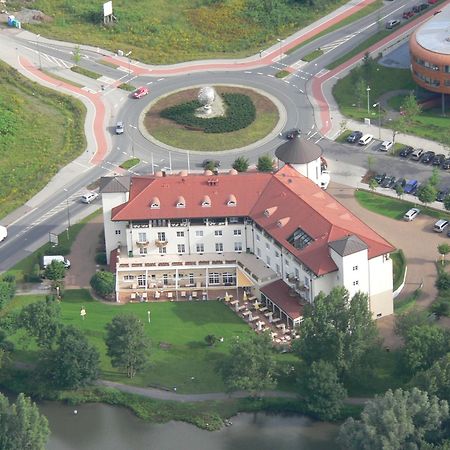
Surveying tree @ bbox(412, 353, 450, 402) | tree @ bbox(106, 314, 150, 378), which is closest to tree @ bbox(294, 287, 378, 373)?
tree @ bbox(412, 353, 450, 402)

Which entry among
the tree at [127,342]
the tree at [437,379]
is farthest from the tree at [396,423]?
the tree at [127,342]

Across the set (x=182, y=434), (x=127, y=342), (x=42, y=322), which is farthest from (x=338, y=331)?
(x=42, y=322)

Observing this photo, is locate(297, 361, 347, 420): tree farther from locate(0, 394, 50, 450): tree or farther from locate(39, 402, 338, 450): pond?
locate(0, 394, 50, 450): tree

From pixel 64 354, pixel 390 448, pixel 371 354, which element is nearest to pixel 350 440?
pixel 390 448

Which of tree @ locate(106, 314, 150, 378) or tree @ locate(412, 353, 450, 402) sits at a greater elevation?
tree @ locate(106, 314, 150, 378)

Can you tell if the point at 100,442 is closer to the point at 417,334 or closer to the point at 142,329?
the point at 142,329
